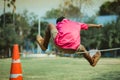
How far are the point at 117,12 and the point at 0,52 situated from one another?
12906 millimetres

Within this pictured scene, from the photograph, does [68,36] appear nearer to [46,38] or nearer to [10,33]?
[46,38]

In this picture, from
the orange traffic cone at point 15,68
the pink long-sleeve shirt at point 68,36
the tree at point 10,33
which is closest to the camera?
the pink long-sleeve shirt at point 68,36

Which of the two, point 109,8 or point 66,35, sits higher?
point 66,35

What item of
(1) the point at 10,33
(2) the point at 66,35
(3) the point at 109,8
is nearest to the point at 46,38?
(2) the point at 66,35

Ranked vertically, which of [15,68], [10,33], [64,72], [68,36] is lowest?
[10,33]

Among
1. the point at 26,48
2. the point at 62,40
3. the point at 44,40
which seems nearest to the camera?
the point at 62,40

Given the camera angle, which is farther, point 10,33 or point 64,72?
point 10,33

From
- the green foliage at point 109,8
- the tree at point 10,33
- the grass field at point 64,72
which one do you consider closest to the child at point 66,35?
the grass field at point 64,72

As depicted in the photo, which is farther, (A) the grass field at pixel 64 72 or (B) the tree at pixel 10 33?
(B) the tree at pixel 10 33

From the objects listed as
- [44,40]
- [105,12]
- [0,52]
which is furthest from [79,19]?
[44,40]

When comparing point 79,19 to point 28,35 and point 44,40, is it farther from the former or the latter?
point 44,40

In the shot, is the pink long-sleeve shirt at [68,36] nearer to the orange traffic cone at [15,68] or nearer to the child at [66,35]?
the child at [66,35]

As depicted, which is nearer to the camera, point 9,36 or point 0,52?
point 0,52

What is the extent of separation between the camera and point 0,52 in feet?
78.8
